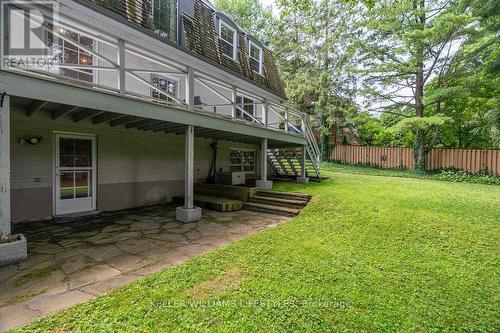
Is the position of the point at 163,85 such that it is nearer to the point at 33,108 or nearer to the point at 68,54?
the point at 68,54

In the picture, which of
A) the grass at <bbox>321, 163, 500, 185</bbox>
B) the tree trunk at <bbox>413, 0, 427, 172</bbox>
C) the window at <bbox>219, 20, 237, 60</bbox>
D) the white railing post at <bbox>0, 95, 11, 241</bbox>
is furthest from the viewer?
the tree trunk at <bbox>413, 0, 427, 172</bbox>

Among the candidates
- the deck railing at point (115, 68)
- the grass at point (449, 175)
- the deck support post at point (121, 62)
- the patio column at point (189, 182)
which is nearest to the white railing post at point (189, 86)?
the deck railing at point (115, 68)

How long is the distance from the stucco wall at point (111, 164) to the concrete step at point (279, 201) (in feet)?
9.36

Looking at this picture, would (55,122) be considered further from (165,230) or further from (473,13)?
(473,13)

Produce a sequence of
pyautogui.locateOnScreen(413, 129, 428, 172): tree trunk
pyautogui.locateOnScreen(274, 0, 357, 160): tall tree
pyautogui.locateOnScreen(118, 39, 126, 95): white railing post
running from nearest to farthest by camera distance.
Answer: pyautogui.locateOnScreen(118, 39, 126, 95): white railing post < pyautogui.locateOnScreen(413, 129, 428, 172): tree trunk < pyautogui.locateOnScreen(274, 0, 357, 160): tall tree

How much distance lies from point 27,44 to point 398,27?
16.4 meters

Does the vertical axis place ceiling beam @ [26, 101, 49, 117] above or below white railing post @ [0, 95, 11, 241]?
above

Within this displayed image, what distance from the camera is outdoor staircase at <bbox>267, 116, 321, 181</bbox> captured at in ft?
35.0

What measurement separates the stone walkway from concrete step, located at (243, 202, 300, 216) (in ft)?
0.91

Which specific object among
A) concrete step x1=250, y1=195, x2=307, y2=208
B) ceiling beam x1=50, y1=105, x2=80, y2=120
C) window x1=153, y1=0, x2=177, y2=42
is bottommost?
concrete step x1=250, y1=195, x2=307, y2=208

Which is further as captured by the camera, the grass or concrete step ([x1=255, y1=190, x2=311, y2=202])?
the grass

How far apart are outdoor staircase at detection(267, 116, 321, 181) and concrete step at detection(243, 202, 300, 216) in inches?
165

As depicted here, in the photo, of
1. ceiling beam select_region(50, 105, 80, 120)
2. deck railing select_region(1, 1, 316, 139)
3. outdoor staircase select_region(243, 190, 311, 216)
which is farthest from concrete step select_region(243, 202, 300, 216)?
ceiling beam select_region(50, 105, 80, 120)

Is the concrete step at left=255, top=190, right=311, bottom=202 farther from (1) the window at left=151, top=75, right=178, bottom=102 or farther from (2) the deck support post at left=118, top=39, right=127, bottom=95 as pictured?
(2) the deck support post at left=118, top=39, right=127, bottom=95
